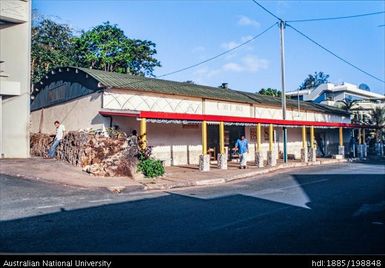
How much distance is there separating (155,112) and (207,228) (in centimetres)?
931

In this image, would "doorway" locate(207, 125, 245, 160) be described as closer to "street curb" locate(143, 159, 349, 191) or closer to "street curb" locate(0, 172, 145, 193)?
"street curb" locate(143, 159, 349, 191)

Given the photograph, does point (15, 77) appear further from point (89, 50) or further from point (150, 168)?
point (89, 50)

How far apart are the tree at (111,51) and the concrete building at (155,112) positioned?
9967mm

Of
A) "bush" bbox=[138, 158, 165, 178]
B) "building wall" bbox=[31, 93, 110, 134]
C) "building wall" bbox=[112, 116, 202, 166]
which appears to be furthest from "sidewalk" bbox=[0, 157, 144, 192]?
"building wall" bbox=[112, 116, 202, 166]

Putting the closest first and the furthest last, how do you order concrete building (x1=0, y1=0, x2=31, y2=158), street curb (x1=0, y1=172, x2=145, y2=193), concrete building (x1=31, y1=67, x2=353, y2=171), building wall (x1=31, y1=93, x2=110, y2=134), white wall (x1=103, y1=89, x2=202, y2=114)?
1. street curb (x1=0, y1=172, x2=145, y2=193)
2. concrete building (x1=0, y1=0, x2=31, y2=158)
3. concrete building (x1=31, y1=67, x2=353, y2=171)
4. building wall (x1=31, y1=93, x2=110, y2=134)
5. white wall (x1=103, y1=89, x2=202, y2=114)

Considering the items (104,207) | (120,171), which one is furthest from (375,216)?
(120,171)

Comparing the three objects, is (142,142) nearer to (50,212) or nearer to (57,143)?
(57,143)

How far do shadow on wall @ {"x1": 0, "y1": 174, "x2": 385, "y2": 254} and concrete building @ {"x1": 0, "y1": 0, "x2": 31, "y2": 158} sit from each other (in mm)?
9574

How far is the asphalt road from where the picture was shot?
16.7ft

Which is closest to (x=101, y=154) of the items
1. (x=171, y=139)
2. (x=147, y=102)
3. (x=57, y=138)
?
(x=57, y=138)

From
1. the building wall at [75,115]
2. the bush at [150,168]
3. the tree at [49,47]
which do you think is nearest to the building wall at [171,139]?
the building wall at [75,115]

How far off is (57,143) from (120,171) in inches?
148

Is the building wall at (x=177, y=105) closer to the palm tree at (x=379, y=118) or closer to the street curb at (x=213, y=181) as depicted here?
the street curb at (x=213, y=181)

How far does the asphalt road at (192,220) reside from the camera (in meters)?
5.10
